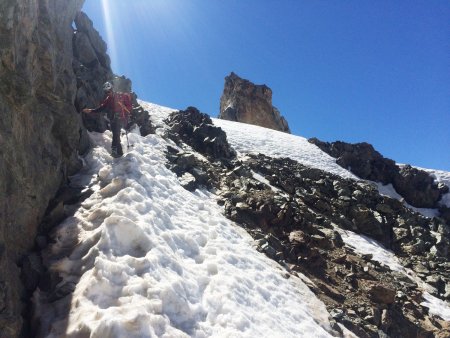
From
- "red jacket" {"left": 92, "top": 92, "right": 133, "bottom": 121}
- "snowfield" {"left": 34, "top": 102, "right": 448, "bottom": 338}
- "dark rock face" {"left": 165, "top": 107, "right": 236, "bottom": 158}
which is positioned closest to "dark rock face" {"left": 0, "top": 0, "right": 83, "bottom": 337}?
"snowfield" {"left": 34, "top": 102, "right": 448, "bottom": 338}

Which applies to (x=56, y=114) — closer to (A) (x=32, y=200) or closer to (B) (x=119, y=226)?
(A) (x=32, y=200)

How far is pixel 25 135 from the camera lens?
29.8ft

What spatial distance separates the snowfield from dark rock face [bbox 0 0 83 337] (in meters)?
0.75

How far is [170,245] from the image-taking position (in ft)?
34.1

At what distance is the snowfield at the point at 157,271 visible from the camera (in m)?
7.18

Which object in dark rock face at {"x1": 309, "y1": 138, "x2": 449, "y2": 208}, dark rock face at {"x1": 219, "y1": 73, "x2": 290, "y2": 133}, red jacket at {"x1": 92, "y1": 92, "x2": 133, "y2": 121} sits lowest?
red jacket at {"x1": 92, "y1": 92, "x2": 133, "y2": 121}

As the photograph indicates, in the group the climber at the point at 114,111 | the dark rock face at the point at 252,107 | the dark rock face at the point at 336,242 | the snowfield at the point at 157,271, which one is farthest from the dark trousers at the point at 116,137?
the dark rock face at the point at 252,107

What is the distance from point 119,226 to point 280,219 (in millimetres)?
10394

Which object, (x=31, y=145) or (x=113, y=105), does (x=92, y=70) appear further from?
(x=31, y=145)

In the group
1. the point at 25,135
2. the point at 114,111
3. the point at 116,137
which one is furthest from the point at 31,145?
the point at 114,111

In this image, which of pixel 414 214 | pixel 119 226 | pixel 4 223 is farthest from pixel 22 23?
pixel 414 214

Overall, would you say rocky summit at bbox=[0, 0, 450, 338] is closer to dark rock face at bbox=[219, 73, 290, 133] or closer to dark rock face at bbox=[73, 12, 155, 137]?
dark rock face at bbox=[73, 12, 155, 137]

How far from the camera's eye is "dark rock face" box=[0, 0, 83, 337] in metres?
7.29

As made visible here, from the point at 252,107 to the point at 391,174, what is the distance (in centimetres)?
4101
